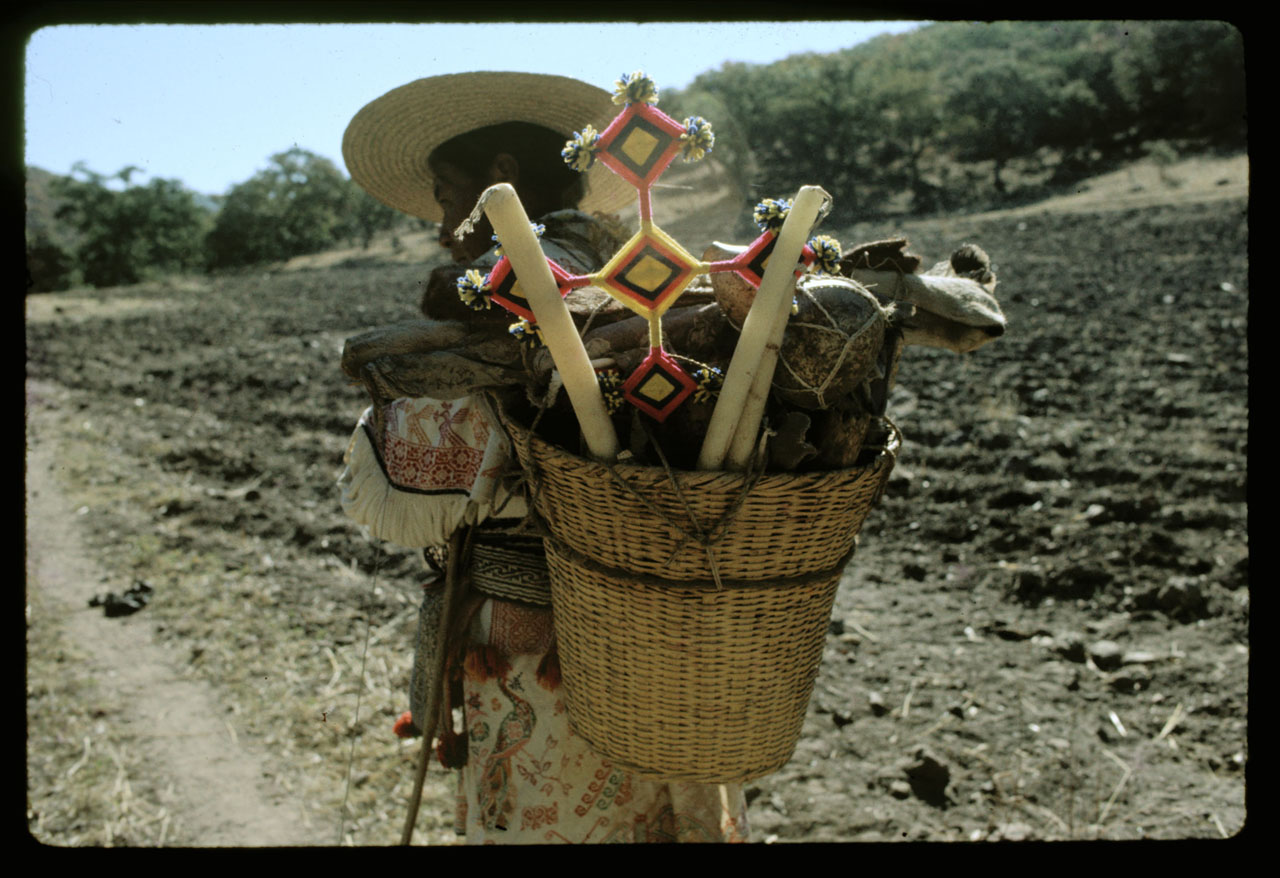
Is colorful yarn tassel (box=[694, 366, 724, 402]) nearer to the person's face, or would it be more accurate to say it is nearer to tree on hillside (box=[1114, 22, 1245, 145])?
the person's face

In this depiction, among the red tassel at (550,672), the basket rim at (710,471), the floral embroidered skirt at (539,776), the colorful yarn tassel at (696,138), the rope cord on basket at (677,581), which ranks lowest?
the floral embroidered skirt at (539,776)

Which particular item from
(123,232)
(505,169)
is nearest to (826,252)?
(505,169)

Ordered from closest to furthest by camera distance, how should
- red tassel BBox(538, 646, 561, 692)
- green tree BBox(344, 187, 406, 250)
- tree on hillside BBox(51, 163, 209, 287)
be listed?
red tassel BBox(538, 646, 561, 692) → green tree BBox(344, 187, 406, 250) → tree on hillside BBox(51, 163, 209, 287)

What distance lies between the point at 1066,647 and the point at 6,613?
3420mm

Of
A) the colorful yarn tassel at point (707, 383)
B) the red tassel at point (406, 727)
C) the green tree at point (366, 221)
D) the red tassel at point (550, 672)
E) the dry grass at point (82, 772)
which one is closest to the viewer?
the colorful yarn tassel at point (707, 383)

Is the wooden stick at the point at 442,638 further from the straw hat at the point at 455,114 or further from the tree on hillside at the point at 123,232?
the tree on hillside at the point at 123,232

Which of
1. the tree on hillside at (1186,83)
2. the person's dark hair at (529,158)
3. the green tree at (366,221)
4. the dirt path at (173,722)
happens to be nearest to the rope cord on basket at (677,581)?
the person's dark hair at (529,158)

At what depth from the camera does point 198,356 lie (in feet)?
34.4

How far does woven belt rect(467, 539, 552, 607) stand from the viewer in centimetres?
179

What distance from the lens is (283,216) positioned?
29.1 m

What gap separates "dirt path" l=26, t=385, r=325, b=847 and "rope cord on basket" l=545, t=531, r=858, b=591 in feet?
6.82

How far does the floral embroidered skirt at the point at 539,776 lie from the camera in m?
1.78

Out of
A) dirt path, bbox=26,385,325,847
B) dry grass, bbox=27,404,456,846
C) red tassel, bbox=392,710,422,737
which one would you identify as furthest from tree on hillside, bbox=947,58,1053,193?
red tassel, bbox=392,710,422,737

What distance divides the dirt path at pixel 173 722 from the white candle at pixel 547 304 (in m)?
2.32
